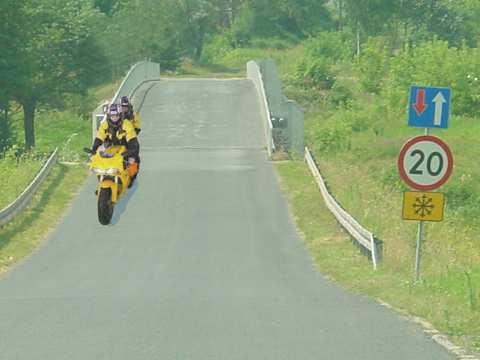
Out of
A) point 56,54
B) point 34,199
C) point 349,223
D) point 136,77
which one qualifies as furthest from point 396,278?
point 56,54

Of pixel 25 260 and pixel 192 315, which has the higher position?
pixel 192 315

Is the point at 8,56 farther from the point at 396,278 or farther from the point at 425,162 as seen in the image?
the point at 425,162

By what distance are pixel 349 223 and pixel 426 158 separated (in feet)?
28.8

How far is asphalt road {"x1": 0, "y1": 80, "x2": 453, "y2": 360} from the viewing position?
11.0 metres

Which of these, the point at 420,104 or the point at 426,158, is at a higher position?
the point at 420,104

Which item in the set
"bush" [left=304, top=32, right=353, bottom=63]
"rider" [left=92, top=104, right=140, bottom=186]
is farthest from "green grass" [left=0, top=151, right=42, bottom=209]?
"bush" [left=304, top=32, right=353, bottom=63]

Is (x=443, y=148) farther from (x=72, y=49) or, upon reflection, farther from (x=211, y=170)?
(x=72, y=49)

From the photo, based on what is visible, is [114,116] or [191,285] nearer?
[114,116]

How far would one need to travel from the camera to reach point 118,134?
50.4 ft

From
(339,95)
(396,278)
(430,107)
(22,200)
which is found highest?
(430,107)

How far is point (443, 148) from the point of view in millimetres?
15078

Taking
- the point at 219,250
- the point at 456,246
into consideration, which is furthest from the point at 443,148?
the point at 456,246

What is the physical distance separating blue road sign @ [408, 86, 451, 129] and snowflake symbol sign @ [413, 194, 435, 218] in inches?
38.5

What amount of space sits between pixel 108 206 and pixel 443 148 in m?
4.60
